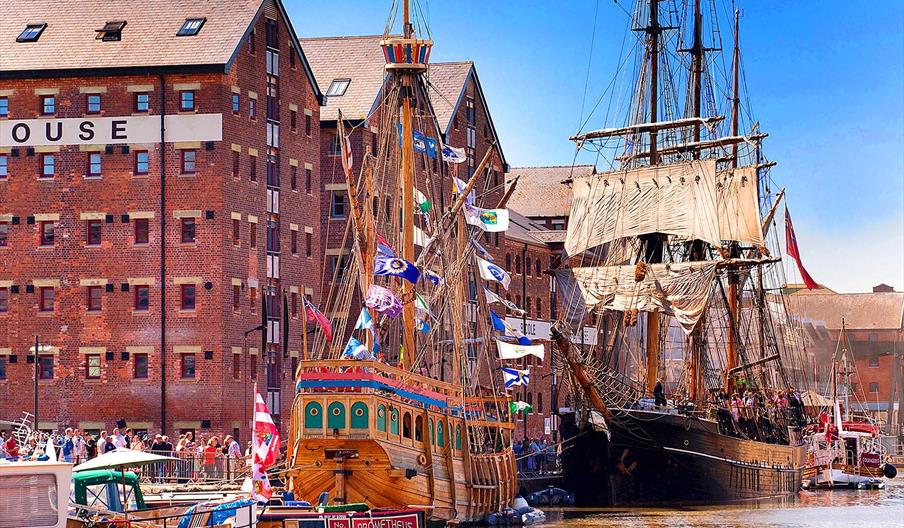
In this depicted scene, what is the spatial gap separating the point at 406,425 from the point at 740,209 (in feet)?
148

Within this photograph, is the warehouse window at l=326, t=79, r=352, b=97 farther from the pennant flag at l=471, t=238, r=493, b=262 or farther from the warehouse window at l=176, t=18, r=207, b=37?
the pennant flag at l=471, t=238, r=493, b=262

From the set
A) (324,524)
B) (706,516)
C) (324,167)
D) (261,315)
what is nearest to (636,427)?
(706,516)

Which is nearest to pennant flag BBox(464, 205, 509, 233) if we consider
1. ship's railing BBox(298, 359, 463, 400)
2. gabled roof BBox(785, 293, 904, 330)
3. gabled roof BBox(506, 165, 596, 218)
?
ship's railing BBox(298, 359, 463, 400)

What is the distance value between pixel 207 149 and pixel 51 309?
32.1 ft

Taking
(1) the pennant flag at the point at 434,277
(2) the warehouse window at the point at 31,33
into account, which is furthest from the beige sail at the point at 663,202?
(1) the pennant flag at the point at 434,277

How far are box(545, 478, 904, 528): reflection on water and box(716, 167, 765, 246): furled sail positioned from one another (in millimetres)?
15211

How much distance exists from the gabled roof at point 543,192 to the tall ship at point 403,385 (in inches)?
2370

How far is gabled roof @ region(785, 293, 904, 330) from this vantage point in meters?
173

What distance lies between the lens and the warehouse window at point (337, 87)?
94.1 m

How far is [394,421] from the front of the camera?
53.7 meters

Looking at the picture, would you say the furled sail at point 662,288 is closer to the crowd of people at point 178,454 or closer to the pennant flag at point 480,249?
the pennant flag at point 480,249

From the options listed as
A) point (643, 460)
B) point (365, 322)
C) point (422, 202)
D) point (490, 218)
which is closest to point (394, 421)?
point (365, 322)

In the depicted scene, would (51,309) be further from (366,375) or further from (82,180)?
(366,375)

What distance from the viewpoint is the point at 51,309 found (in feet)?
257
